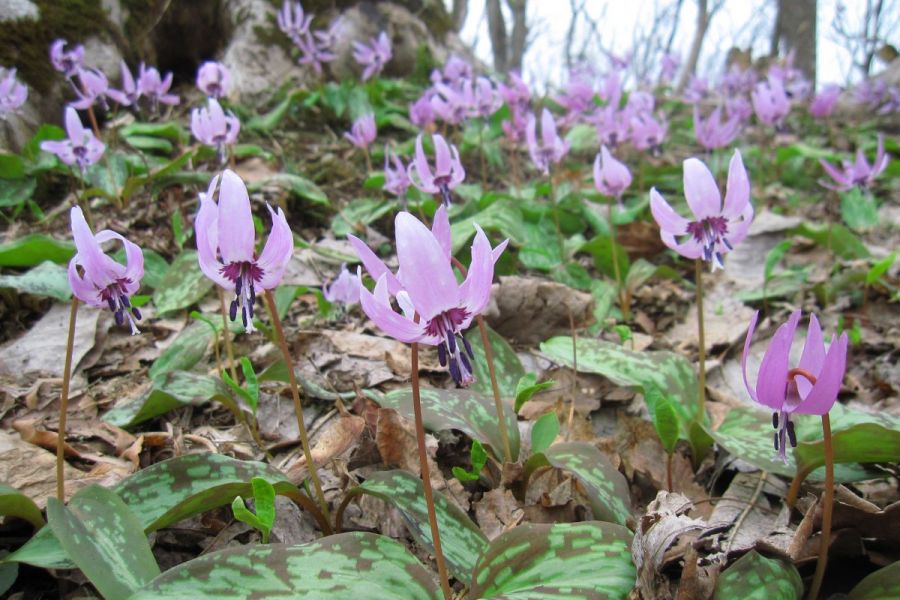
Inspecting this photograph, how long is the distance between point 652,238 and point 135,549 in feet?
10.1

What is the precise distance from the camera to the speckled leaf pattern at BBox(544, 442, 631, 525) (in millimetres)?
1389

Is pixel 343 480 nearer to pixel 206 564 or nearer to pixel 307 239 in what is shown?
pixel 206 564

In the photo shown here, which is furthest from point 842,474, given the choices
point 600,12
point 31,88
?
point 600,12

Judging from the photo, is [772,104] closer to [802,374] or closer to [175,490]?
[802,374]

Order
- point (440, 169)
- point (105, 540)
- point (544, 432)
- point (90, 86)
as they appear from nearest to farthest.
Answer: point (105, 540) → point (544, 432) → point (440, 169) → point (90, 86)

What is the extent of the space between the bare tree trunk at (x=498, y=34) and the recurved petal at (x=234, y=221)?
1042 centimetres

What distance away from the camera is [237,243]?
1.14 metres

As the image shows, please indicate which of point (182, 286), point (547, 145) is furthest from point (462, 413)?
point (547, 145)

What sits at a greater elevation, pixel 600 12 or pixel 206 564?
pixel 600 12

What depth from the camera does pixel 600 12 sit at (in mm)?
20031

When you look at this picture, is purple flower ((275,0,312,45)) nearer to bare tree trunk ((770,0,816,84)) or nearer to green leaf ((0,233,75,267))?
green leaf ((0,233,75,267))

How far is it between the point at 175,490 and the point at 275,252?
562mm

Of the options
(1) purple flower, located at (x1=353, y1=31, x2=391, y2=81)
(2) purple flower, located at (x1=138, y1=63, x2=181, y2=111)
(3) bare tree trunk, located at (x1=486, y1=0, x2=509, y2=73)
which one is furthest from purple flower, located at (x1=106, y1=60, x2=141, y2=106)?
(3) bare tree trunk, located at (x1=486, y1=0, x2=509, y2=73)

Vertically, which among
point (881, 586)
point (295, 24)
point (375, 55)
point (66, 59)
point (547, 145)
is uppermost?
point (295, 24)
